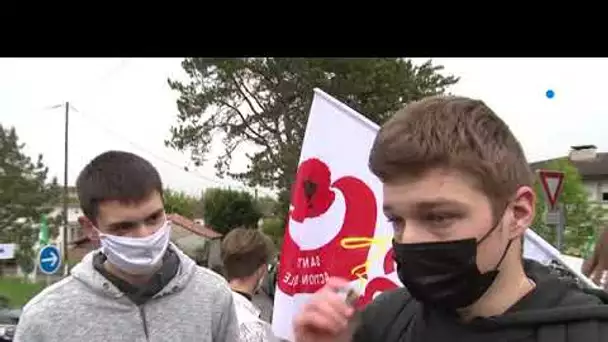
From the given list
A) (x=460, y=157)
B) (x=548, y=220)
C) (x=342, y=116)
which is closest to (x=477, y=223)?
(x=460, y=157)

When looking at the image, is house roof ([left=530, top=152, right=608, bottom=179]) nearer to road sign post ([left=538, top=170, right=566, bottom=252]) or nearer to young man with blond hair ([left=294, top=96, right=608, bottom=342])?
road sign post ([left=538, top=170, right=566, bottom=252])

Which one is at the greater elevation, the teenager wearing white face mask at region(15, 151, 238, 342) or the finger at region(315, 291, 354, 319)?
the finger at region(315, 291, 354, 319)

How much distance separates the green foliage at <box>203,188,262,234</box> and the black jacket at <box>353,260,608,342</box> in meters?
40.9

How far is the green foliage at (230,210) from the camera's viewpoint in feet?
144

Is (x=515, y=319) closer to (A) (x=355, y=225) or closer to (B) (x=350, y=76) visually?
(A) (x=355, y=225)

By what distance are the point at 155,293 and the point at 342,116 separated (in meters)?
1.46

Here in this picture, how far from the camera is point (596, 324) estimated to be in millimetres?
1585

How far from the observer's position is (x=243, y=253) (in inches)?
209

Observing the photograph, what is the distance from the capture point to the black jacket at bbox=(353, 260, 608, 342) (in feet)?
5.21

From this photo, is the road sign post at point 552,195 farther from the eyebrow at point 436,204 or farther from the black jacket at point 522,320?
the eyebrow at point 436,204

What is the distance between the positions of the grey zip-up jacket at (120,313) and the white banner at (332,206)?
39.2 inches

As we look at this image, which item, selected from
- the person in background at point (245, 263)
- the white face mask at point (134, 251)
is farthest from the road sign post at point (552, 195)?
the white face mask at point (134, 251)

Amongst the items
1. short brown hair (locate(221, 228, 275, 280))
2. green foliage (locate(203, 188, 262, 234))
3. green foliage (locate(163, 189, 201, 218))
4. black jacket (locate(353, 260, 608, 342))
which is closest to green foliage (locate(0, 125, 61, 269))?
green foliage (locate(163, 189, 201, 218))

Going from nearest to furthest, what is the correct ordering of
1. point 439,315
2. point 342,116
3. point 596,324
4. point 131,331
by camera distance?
1. point 596,324
2. point 439,315
3. point 131,331
4. point 342,116
